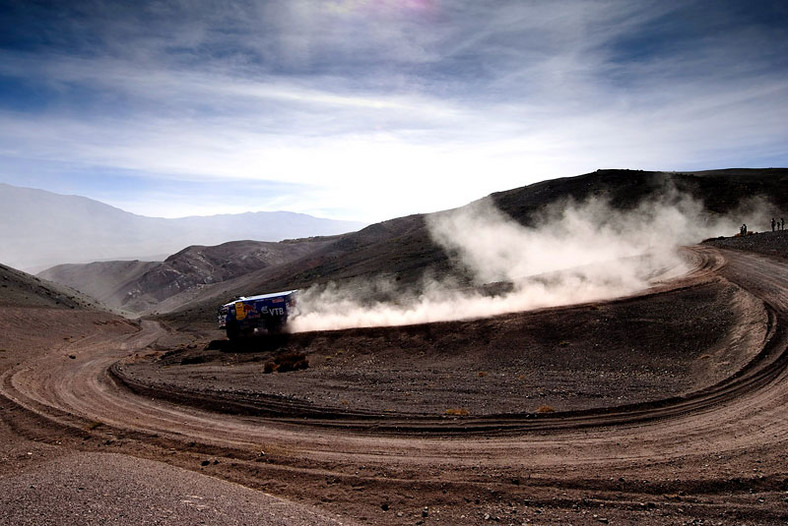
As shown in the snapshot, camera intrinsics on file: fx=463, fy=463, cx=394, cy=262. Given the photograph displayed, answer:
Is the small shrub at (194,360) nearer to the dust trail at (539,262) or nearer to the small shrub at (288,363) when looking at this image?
the small shrub at (288,363)

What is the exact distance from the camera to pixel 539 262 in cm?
5219

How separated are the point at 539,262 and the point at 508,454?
4224 cm

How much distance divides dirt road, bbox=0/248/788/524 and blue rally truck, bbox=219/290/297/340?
19.2m

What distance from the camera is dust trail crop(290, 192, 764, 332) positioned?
3350 centimetres

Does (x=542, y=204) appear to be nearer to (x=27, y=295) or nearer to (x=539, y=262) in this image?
(x=539, y=262)

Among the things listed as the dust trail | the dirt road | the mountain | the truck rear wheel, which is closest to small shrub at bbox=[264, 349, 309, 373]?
the dust trail

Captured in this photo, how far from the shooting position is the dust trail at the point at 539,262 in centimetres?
3350

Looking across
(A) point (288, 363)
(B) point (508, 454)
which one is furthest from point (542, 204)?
(B) point (508, 454)

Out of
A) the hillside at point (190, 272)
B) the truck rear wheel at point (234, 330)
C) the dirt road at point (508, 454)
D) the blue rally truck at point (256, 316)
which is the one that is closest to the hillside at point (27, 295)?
the truck rear wheel at point (234, 330)

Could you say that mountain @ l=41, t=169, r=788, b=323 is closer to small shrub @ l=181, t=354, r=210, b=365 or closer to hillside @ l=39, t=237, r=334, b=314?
hillside @ l=39, t=237, r=334, b=314

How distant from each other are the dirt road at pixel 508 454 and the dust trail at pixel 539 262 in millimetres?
14895

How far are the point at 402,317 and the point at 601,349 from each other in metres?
16.0

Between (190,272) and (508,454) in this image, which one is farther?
(190,272)

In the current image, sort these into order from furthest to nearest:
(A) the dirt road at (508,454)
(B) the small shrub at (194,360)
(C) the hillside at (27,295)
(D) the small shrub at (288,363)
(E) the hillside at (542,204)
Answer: (E) the hillside at (542,204), (C) the hillside at (27,295), (B) the small shrub at (194,360), (D) the small shrub at (288,363), (A) the dirt road at (508,454)
